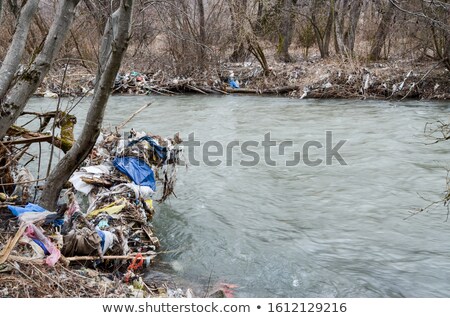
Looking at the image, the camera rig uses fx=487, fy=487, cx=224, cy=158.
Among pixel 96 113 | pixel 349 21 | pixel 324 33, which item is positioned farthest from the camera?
pixel 324 33

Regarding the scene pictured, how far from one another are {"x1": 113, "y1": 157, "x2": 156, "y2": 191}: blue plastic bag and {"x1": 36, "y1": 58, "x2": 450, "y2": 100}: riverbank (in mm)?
9128

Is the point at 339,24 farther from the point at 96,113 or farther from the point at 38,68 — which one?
the point at 38,68

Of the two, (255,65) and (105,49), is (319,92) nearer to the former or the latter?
(255,65)

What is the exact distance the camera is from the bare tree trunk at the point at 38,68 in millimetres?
4379

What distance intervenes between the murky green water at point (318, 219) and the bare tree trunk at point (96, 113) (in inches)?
53.5

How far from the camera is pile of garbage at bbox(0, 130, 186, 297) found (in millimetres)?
3754

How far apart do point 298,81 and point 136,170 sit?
37.1ft

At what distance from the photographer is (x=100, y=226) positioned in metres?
4.78

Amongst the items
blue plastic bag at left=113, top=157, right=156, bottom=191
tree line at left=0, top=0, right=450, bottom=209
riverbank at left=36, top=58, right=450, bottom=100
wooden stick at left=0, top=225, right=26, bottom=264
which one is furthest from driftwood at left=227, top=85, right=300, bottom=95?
wooden stick at left=0, top=225, right=26, bottom=264

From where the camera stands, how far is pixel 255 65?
18.1m

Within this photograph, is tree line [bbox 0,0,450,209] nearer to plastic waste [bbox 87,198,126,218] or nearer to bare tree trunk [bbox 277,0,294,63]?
bare tree trunk [bbox 277,0,294,63]

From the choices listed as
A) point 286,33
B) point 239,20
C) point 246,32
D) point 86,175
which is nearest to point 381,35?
point 286,33

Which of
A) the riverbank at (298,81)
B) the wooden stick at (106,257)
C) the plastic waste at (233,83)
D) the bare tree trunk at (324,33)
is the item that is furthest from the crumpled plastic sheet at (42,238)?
the bare tree trunk at (324,33)

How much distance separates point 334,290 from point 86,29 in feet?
42.4
